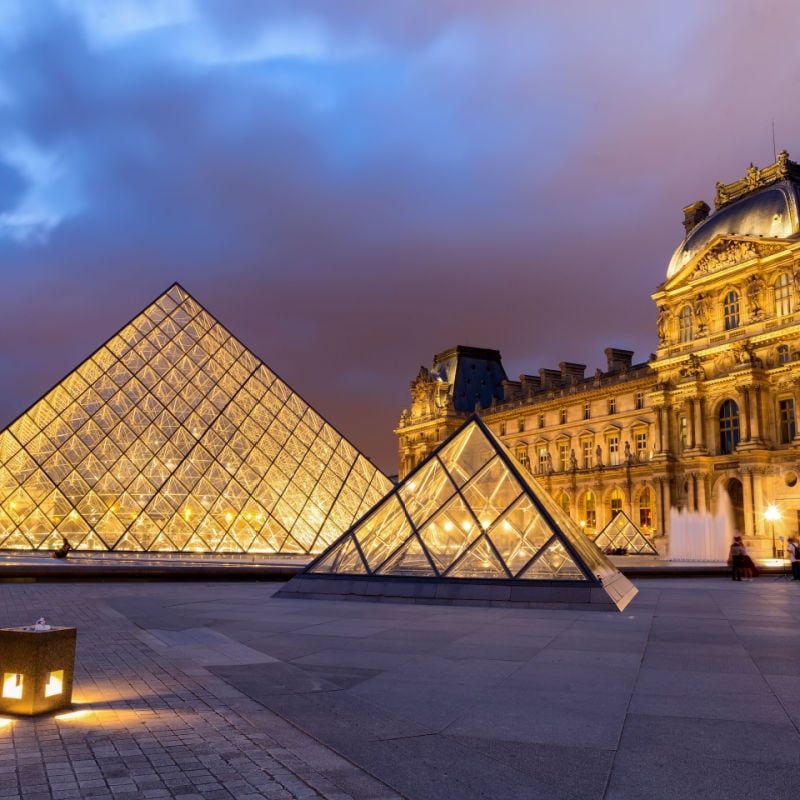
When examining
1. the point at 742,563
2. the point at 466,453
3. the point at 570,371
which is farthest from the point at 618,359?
the point at 466,453

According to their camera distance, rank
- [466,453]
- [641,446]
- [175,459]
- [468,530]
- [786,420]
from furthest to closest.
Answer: [641,446], [786,420], [175,459], [466,453], [468,530]

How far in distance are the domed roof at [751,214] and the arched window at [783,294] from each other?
8.04 feet

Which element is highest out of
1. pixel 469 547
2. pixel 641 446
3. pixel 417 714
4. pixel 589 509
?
pixel 641 446

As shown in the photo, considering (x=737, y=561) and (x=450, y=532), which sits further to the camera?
→ (x=737, y=561)

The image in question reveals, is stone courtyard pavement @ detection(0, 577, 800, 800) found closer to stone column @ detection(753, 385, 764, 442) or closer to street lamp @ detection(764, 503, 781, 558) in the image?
street lamp @ detection(764, 503, 781, 558)

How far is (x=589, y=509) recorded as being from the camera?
61.9m

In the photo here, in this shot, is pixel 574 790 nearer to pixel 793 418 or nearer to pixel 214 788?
pixel 214 788

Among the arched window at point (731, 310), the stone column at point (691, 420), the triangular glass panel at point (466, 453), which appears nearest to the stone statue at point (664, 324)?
the arched window at point (731, 310)

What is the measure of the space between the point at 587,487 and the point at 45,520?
44.3 m

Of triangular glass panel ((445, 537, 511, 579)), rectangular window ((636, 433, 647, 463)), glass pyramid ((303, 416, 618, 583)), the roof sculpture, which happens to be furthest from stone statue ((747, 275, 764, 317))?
triangular glass panel ((445, 537, 511, 579))

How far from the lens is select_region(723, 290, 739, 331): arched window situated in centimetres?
4847

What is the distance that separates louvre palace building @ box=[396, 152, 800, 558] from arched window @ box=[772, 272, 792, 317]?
7 centimetres

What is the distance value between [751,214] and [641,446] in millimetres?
18357

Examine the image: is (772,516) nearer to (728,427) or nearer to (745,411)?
(745,411)
